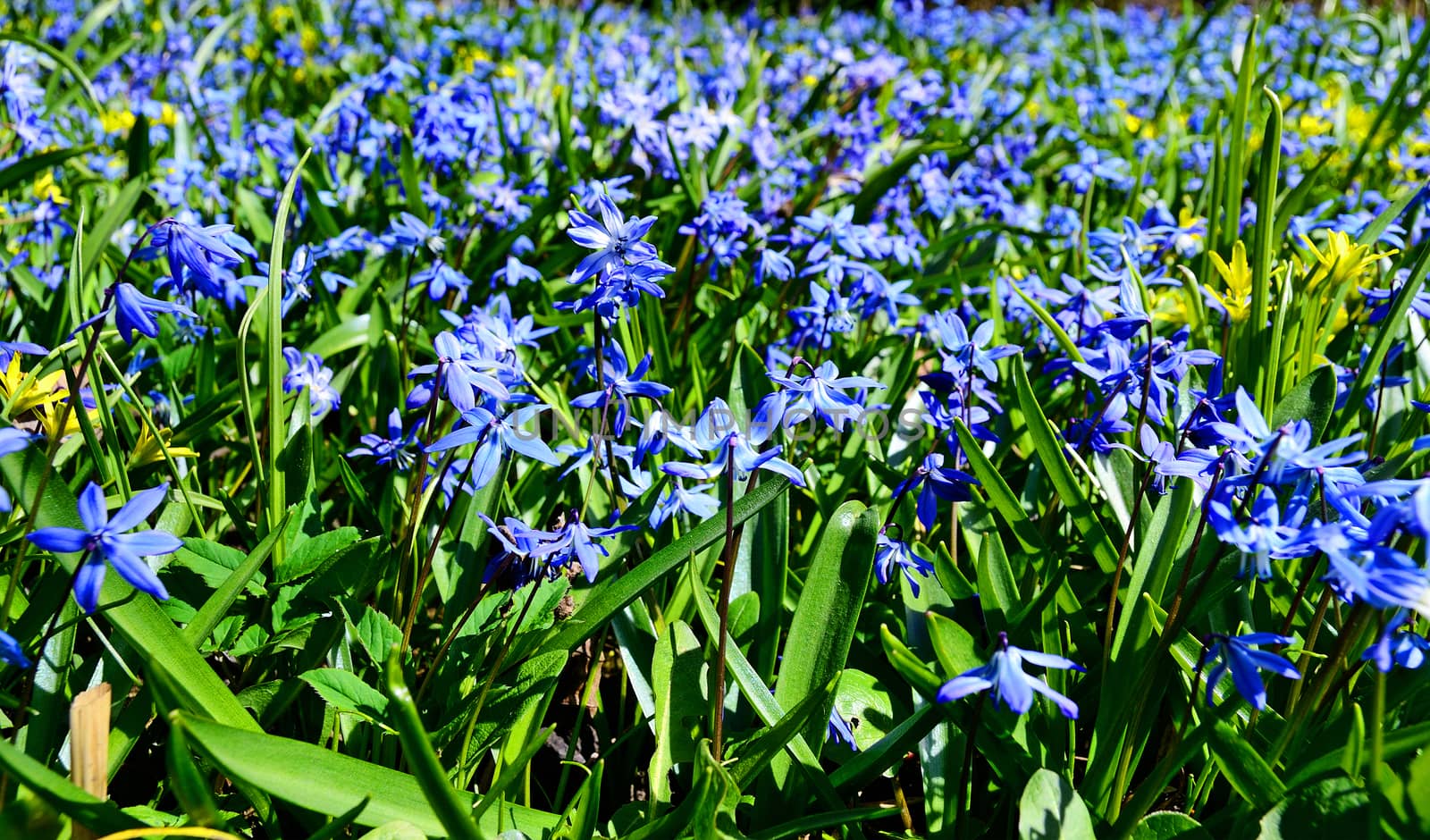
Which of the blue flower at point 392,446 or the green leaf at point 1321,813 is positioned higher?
the blue flower at point 392,446

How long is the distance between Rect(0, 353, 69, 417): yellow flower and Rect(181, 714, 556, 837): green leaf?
68 cm

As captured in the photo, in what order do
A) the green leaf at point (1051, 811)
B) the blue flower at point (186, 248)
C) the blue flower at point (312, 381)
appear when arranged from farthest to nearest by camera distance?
the blue flower at point (312, 381) < the blue flower at point (186, 248) < the green leaf at point (1051, 811)

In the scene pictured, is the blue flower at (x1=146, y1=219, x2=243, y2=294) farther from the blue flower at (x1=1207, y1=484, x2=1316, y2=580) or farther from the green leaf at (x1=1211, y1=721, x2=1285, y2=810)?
the green leaf at (x1=1211, y1=721, x2=1285, y2=810)

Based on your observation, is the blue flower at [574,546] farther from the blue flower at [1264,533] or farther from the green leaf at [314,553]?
the blue flower at [1264,533]

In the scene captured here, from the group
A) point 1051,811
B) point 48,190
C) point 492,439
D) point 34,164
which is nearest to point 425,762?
point 492,439

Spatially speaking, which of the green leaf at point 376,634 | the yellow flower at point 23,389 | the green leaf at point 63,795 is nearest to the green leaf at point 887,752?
the green leaf at point 376,634

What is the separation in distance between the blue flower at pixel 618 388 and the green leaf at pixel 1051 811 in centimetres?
75

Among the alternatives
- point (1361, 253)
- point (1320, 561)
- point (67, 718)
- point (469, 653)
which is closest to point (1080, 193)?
point (1361, 253)

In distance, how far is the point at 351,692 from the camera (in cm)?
150

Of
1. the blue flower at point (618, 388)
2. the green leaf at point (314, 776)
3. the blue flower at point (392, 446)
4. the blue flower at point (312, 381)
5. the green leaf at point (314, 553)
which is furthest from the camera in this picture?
the blue flower at point (312, 381)

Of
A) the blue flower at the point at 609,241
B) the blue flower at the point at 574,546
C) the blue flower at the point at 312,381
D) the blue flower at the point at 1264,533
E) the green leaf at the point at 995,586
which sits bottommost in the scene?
the green leaf at the point at 995,586

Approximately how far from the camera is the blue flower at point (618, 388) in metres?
1.59

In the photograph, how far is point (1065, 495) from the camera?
186 centimetres

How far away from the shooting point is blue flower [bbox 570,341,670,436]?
5.21 ft
